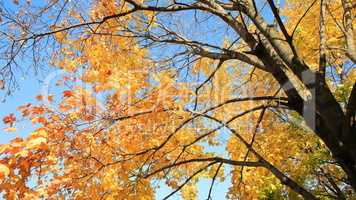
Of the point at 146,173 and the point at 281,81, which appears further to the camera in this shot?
the point at 146,173

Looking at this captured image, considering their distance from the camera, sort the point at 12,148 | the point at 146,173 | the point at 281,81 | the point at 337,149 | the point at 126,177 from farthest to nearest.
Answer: the point at 146,173 < the point at 126,177 < the point at 281,81 < the point at 337,149 < the point at 12,148

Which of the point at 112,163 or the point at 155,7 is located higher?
the point at 155,7

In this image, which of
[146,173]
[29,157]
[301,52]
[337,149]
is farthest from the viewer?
[301,52]

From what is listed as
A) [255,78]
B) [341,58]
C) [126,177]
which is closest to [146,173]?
[126,177]

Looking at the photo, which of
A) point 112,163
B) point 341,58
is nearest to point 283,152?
point 341,58

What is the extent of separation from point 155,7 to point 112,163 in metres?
2.28

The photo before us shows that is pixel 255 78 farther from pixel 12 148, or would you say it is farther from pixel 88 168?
pixel 12 148

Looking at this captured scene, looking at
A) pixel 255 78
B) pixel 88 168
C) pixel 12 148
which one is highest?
pixel 255 78

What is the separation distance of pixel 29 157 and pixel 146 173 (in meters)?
2.41

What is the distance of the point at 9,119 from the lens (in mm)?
5633

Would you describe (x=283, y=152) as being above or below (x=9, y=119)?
Answer: above

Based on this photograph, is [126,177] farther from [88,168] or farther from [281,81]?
[281,81]

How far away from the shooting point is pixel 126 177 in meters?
6.54

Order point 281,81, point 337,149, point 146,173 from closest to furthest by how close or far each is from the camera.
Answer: point 337,149, point 281,81, point 146,173
